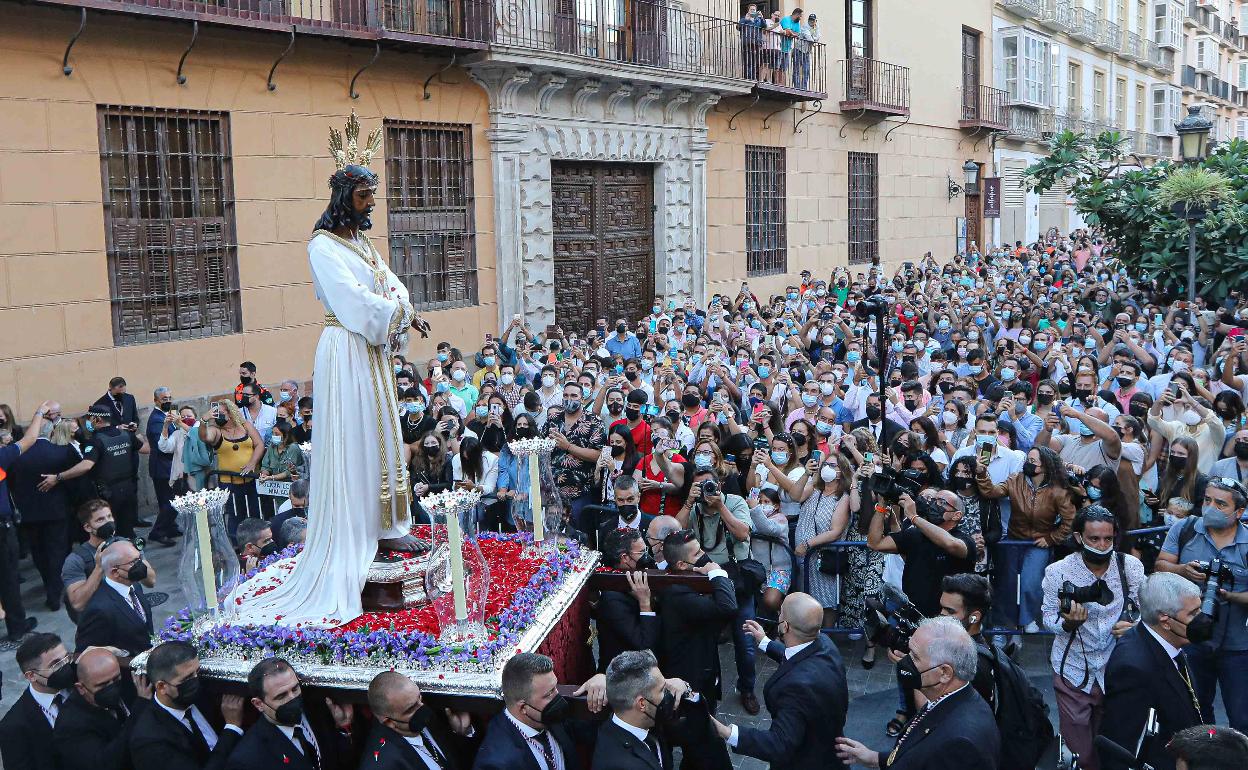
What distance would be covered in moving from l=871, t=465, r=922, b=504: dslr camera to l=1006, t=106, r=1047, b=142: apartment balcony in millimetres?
25639

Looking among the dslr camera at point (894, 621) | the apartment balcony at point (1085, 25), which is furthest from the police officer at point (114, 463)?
the apartment balcony at point (1085, 25)

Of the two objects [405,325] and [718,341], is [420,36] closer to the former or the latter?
[718,341]

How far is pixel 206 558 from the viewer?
4.96 m

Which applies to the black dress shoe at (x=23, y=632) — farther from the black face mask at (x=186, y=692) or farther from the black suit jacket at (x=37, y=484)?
the black face mask at (x=186, y=692)

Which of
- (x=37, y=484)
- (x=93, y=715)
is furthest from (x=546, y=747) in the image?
(x=37, y=484)

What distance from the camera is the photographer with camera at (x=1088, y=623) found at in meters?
5.23

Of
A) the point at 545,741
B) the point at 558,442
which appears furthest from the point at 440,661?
the point at 558,442

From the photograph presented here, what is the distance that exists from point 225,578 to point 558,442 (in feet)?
13.7

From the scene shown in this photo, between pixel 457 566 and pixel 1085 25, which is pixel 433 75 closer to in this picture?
pixel 457 566

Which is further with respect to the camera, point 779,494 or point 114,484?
point 114,484

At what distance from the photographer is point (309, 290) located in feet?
43.5

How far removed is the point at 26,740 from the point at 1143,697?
195 inches

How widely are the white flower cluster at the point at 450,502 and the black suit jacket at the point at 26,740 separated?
6.69 feet

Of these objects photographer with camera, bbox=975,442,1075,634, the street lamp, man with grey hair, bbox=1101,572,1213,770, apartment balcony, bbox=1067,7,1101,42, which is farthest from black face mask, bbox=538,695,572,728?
apartment balcony, bbox=1067,7,1101,42
